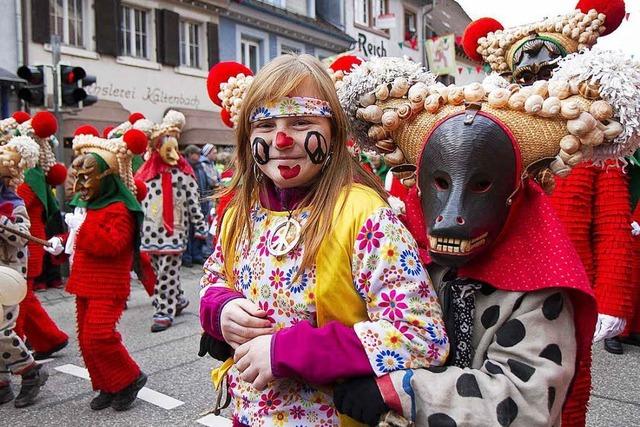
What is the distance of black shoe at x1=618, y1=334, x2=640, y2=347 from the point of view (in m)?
4.66

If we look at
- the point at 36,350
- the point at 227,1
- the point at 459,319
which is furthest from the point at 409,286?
the point at 227,1

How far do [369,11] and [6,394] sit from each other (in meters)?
19.4

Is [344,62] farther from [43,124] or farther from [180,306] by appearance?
[180,306]

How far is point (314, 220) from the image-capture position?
163 centimetres

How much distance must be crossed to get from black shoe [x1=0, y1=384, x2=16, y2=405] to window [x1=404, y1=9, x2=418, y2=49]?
20611 millimetres

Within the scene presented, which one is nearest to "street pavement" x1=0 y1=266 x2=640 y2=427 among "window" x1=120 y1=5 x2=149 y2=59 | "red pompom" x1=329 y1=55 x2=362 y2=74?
"red pompom" x1=329 y1=55 x2=362 y2=74

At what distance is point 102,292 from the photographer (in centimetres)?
394

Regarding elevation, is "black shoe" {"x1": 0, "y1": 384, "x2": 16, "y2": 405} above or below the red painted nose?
below

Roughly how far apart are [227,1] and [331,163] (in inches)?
579

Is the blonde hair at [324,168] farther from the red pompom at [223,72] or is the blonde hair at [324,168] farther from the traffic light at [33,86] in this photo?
the traffic light at [33,86]

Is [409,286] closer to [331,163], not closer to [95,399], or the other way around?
[331,163]

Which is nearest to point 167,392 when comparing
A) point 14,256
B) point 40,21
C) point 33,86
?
point 14,256

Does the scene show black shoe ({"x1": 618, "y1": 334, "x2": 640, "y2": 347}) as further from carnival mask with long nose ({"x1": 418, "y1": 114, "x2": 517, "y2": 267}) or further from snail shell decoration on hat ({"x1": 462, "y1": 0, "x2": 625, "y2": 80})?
carnival mask with long nose ({"x1": 418, "y1": 114, "x2": 517, "y2": 267})

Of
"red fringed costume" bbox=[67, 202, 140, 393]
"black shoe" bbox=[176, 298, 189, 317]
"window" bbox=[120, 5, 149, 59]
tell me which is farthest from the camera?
"window" bbox=[120, 5, 149, 59]
